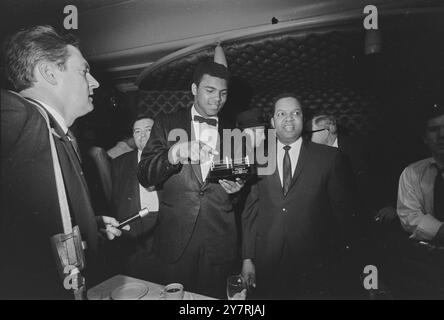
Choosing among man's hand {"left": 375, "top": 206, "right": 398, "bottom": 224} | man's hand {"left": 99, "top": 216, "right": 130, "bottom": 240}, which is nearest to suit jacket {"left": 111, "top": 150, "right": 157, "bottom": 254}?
man's hand {"left": 99, "top": 216, "right": 130, "bottom": 240}

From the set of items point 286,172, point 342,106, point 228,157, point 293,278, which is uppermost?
point 342,106

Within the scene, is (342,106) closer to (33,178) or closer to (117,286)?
(117,286)

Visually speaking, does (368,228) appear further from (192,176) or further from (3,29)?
(3,29)

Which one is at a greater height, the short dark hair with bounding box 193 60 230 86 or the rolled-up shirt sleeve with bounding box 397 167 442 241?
the short dark hair with bounding box 193 60 230 86

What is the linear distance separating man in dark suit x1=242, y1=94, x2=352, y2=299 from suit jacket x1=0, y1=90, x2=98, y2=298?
144 centimetres

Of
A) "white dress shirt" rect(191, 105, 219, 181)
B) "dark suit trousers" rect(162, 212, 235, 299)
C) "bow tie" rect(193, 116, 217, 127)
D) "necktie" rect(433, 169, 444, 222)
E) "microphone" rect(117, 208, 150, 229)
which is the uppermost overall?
"bow tie" rect(193, 116, 217, 127)

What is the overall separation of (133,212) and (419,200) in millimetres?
2902

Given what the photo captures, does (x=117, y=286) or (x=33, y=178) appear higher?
(x=33, y=178)

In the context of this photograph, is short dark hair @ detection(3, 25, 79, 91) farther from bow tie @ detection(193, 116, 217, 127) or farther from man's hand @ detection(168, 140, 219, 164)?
bow tie @ detection(193, 116, 217, 127)

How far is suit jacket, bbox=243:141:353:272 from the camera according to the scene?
220 centimetres

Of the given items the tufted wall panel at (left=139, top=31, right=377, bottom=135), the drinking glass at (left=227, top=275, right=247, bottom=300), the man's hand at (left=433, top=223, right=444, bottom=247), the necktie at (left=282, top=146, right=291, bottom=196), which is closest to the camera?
the drinking glass at (left=227, top=275, right=247, bottom=300)

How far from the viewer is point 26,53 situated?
134 centimetres

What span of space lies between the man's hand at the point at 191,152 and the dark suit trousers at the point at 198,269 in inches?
19.3

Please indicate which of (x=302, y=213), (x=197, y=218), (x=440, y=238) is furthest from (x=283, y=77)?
(x=440, y=238)
